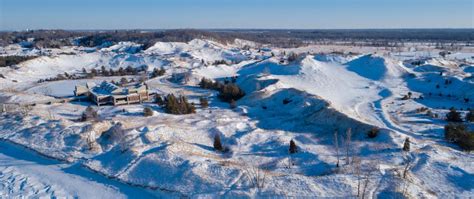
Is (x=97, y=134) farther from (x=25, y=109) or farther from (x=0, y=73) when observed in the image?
(x=0, y=73)

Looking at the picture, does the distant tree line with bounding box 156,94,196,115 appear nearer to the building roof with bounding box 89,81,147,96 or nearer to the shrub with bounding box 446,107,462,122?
the building roof with bounding box 89,81,147,96

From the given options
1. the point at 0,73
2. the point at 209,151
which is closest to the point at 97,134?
the point at 209,151

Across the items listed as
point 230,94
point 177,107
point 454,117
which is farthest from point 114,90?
point 454,117

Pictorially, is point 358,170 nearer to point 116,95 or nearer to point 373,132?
point 373,132

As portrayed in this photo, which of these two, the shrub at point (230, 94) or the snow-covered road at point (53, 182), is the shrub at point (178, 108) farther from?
the snow-covered road at point (53, 182)

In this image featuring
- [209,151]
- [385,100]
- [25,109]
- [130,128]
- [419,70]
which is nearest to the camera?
[209,151]
